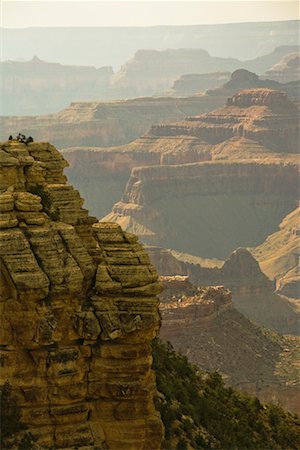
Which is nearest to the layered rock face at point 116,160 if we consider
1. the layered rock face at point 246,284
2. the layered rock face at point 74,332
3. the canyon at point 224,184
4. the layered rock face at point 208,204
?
the canyon at point 224,184

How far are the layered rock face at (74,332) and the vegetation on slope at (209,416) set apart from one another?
2048 mm

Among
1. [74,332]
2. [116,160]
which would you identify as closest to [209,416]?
[74,332]

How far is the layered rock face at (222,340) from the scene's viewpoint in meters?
78.9

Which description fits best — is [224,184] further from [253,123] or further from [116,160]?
[116,160]

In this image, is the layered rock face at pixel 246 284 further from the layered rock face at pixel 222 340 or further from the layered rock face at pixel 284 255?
the layered rock face at pixel 222 340

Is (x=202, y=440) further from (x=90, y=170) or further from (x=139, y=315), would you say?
(x=90, y=170)

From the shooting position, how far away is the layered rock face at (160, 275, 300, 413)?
7888 cm

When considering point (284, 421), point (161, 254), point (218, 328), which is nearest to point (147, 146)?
point (161, 254)

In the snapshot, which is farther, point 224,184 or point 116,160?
point 116,160

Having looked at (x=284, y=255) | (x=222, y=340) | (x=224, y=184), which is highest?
(x=224, y=184)

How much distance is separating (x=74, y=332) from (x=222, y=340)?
58496 millimetres

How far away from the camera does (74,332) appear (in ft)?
82.7

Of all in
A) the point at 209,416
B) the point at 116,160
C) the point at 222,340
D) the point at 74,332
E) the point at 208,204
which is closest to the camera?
the point at 74,332

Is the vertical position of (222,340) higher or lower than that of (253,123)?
lower
